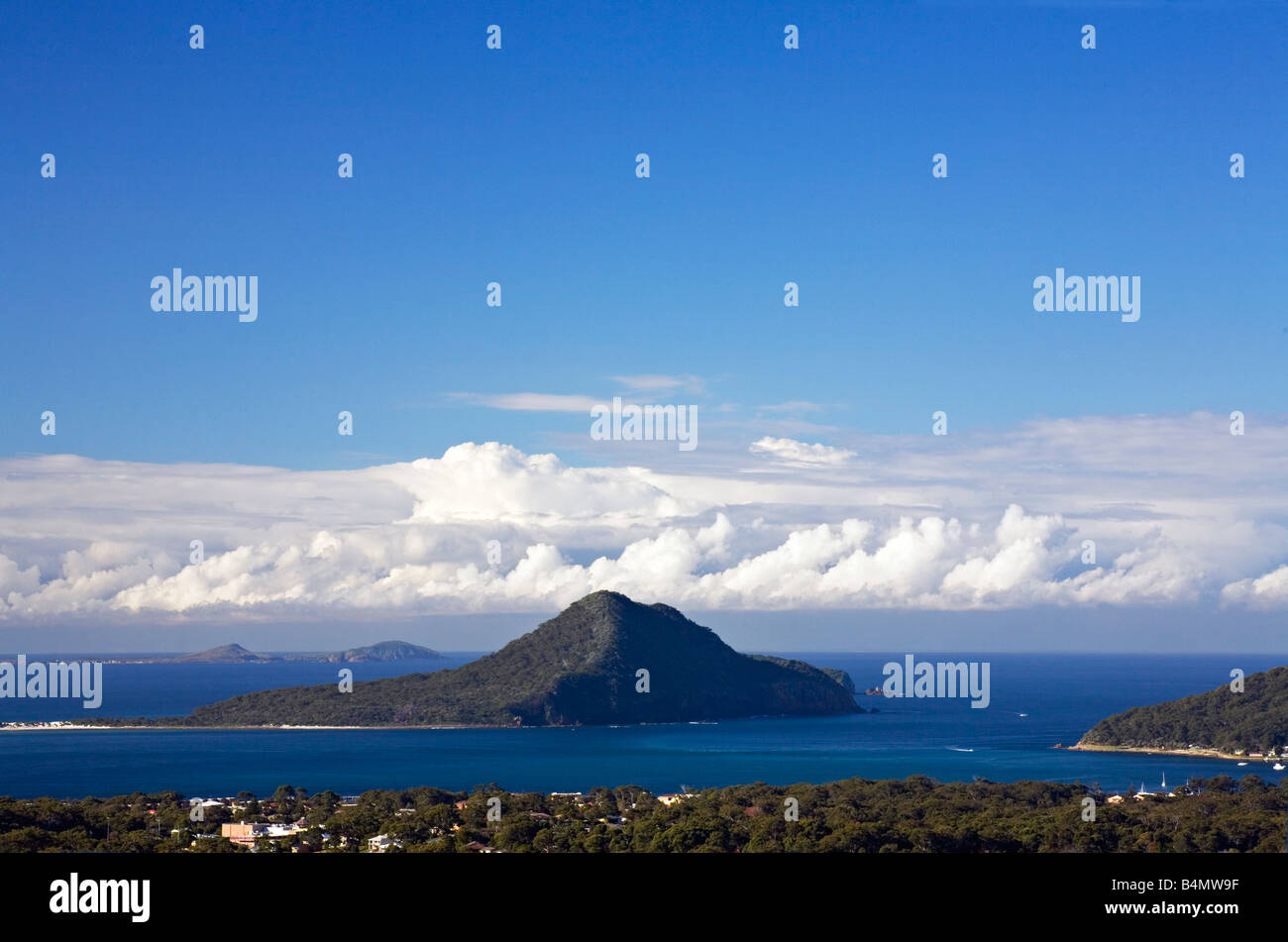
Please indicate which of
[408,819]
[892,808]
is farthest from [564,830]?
[892,808]

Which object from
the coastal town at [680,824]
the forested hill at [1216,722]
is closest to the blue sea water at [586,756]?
the forested hill at [1216,722]

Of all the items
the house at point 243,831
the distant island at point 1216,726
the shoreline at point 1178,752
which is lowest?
the shoreline at point 1178,752

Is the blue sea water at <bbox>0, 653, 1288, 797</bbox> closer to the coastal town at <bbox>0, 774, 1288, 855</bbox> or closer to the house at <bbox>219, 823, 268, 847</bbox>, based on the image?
the coastal town at <bbox>0, 774, 1288, 855</bbox>

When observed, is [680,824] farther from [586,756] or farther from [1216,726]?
[1216,726]

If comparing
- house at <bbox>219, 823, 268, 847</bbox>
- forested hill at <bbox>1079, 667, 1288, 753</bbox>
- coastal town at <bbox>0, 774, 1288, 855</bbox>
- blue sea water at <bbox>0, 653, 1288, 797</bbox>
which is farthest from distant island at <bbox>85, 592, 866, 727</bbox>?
house at <bbox>219, 823, 268, 847</bbox>

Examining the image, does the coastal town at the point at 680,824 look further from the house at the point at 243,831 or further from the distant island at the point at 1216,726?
the distant island at the point at 1216,726

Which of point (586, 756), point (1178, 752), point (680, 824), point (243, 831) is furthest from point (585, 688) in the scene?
point (680, 824)

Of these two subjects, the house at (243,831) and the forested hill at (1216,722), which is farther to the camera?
the forested hill at (1216,722)
